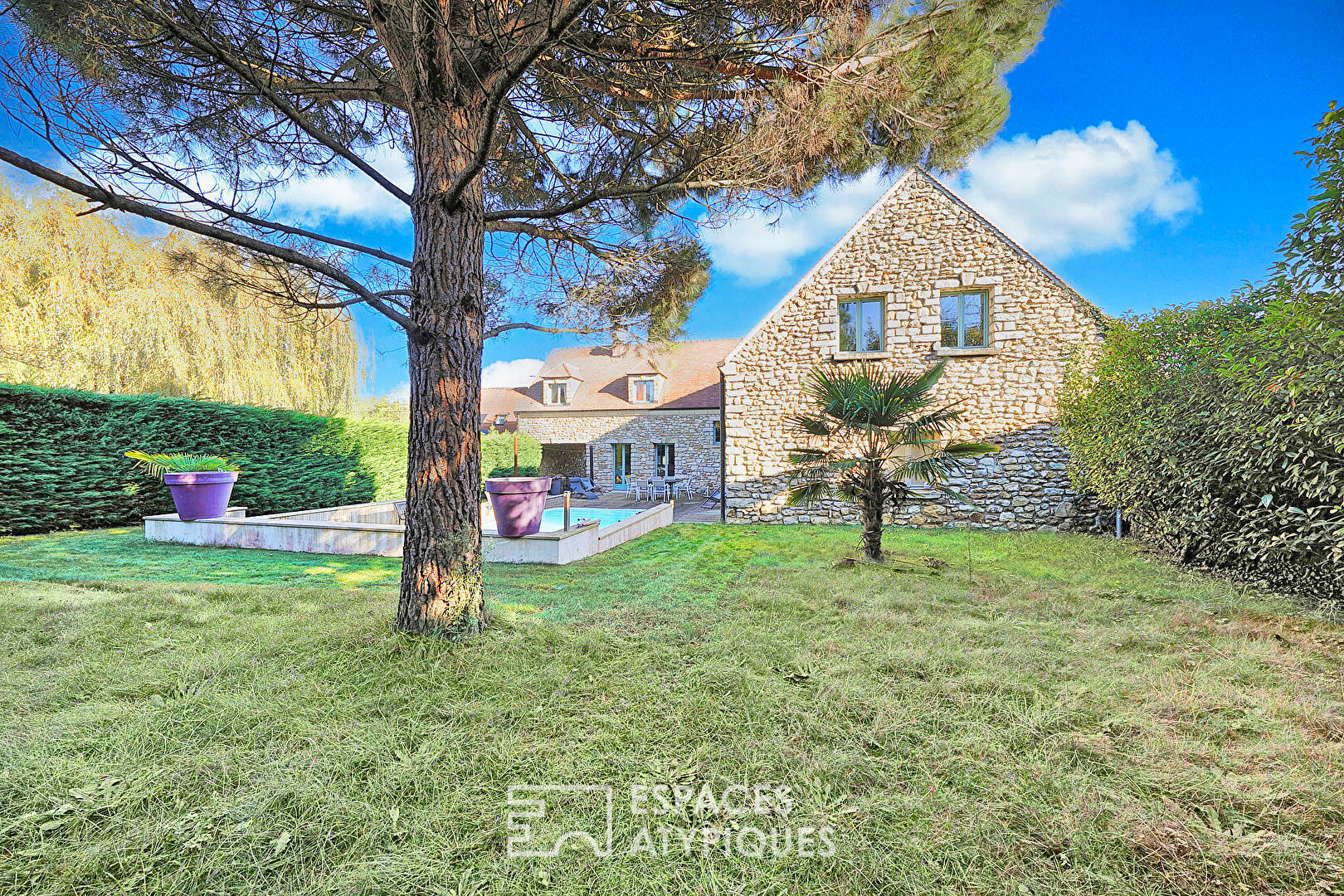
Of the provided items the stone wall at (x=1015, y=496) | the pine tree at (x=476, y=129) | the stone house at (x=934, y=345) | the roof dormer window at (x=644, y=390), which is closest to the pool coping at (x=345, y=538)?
the pine tree at (x=476, y=129)

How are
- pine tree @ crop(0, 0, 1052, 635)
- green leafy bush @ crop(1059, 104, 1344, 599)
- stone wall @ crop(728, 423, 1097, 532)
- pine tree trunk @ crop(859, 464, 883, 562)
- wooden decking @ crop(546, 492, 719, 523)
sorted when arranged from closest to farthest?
1. pine tree @ crop(0, 0, 1052, 635)
2. green leafy bush @ crop(1059, 104, 1344, 599)
3. pine tree trunk @ crop(859, 464, 883, 562)
4. stone wall @ crop(728, 423, 1097, 532)
5. wooden decking @ crop(546, 492, 719, 523)

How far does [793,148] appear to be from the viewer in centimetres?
425

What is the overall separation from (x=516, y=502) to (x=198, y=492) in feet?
16.8

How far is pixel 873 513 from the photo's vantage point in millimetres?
6297

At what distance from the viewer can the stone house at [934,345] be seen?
975cm

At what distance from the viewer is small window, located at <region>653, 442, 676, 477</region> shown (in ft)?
65.0

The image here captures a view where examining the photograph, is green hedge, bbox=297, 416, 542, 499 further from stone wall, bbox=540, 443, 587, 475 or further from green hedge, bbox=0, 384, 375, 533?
stone wall, bbox=540, 443, 587, 475

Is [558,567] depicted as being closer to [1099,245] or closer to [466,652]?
[466,652]

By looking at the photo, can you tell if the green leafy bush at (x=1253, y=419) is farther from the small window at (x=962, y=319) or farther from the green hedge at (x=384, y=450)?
the green hedge at (x=384, y=450)

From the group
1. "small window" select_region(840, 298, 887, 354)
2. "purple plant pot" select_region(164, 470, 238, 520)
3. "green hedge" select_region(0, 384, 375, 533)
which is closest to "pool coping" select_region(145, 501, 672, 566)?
"purple plant pot" select_region(164, 470, 238, 520)

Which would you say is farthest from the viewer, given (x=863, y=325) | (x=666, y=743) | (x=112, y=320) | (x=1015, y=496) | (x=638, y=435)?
(x=638, y=435)

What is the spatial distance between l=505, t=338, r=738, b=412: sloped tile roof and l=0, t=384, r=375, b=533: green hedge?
372 inches

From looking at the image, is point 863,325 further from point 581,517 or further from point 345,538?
point 345,538

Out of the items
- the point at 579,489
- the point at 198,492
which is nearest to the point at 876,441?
the point at 198,492
